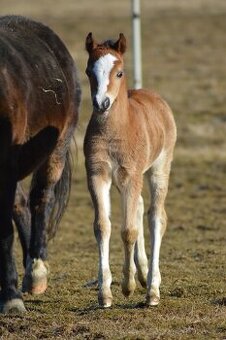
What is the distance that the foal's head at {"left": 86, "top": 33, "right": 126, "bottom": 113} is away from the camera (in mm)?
6691

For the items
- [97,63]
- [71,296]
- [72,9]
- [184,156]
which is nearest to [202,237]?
[71,296]

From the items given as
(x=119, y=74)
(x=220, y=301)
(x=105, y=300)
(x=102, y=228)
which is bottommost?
(x=220, y=301)

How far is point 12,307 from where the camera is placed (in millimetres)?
6992

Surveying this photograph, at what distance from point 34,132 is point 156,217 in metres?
1.06

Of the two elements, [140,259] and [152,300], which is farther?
[140,259]

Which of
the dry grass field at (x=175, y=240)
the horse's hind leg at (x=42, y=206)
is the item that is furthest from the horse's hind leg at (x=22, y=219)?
the dry grass field at (x=175, y=240)

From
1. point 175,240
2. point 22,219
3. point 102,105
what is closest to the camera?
point 102,105

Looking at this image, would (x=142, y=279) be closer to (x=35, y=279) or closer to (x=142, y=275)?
(x=142, y=275)

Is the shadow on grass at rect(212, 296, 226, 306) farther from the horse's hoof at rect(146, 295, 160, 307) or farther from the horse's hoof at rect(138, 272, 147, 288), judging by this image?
the horse's hoof at rect(138, 272, 147, 288)

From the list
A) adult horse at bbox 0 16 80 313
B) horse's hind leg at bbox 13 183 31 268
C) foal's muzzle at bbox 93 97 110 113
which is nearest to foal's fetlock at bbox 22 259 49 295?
adult horse at bbox 0 16 80 313

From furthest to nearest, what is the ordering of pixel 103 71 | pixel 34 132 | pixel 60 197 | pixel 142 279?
pixel 60 197
pixel 142 279
pixel 34 132
pixel 103 71

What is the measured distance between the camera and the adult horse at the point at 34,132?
7.07 meters

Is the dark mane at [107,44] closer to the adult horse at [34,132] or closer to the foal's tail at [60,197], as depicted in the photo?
the adult horse at [34,132]

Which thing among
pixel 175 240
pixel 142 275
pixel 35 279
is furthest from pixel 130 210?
pixel 175 240
